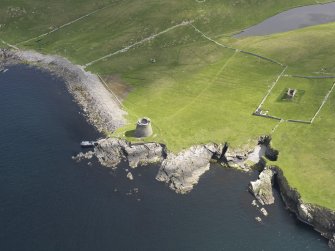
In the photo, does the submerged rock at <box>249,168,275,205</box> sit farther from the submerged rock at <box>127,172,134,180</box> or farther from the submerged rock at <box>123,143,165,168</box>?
the submerged rock at <box>127,172,134,180</box>

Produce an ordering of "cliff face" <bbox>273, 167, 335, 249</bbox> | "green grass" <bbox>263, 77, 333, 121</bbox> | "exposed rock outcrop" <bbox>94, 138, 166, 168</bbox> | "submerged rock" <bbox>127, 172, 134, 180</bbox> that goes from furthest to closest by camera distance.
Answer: "green grass" <bbox>263, 77, 333, 121</bbox>
"exposed rock outcrop" <bbox>94, 138, 166, 168</bbox>
"submerged rock" <bbox>127, 172, 134, 180</bbox>
"cliff face" <bbox>273, 167, 335, 249</bbox>

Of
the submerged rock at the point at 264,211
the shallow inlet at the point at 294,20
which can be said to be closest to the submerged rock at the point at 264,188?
the submerged rock at the point at 264,211

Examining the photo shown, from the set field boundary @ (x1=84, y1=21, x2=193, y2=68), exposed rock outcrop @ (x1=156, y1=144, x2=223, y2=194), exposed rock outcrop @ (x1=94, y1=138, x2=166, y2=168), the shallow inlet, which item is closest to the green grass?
exposed rock outcrop @ (x1=156, y1=144, x2=223, y2=194)

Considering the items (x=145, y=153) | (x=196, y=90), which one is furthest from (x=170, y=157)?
(x=196, y=90)

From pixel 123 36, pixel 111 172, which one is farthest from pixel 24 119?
pixel 123 36

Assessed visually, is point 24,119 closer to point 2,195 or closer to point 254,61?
point 2,195

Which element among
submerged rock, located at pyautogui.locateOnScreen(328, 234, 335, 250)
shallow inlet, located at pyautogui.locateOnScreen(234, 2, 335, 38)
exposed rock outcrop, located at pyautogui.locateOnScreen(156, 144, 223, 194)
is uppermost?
exposed rock outcrop, located at pyautogui.locateOnScreen(156, 144, 223, 194)

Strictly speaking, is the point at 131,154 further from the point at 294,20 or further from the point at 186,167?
the point at 294,20

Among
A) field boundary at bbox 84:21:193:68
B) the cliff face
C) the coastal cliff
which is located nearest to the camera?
the cliff face
